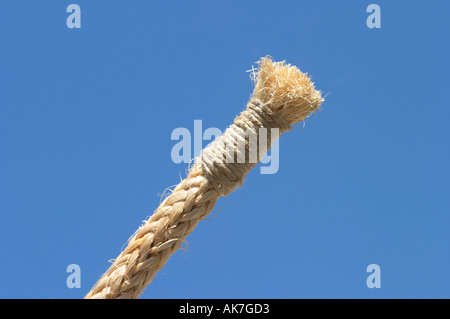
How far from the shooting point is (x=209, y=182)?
8.93 ft

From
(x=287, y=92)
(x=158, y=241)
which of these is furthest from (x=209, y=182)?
(x=287, y=92)

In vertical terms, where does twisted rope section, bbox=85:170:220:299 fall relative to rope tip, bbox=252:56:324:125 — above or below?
below

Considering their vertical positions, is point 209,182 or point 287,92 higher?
point 287,92

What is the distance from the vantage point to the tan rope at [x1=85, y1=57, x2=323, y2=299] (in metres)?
2.70

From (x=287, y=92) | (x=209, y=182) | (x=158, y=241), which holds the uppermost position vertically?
(x=287, y=92)

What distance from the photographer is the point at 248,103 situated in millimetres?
2785

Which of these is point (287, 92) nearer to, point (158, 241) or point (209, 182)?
point (209, 182)

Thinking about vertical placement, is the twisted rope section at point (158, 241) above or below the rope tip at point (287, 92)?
below

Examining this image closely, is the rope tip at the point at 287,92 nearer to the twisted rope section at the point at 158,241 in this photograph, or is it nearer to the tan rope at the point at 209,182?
the tan rope at the point at 209,182

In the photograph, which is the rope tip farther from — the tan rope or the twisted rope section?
the twisted rope section

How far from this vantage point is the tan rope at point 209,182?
8.84 feet

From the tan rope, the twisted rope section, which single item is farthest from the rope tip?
the twisted rope section

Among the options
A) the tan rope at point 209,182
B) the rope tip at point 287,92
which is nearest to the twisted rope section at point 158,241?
the tan rope at point 209,182
